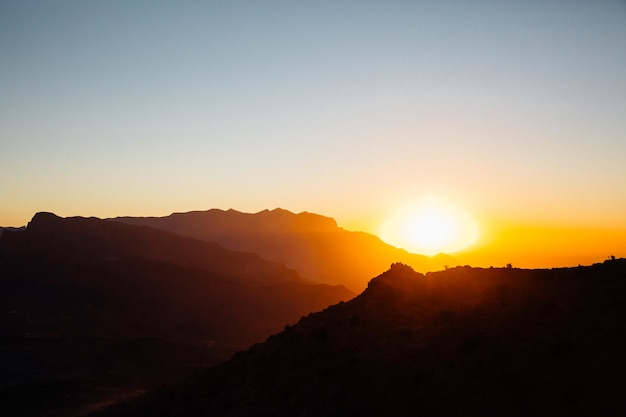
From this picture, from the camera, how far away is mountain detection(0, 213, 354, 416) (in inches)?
2682

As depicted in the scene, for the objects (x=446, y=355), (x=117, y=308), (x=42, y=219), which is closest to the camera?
(x=446, y=355)

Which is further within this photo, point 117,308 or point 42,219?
point 42,219

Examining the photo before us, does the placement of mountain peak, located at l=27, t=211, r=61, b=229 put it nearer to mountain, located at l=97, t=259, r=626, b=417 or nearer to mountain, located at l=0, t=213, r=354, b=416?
mountain, located at l=0, t=213, r=354, b=416

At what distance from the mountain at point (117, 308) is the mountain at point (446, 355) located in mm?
36083

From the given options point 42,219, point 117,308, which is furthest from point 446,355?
point 42,219

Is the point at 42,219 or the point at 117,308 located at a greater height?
the point at 42,219

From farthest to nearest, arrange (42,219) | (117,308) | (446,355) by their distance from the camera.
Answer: (42,219) < (117,308) < (446,355)

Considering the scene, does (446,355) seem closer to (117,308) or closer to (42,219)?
(117,308)

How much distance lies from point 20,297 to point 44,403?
56.0 metres

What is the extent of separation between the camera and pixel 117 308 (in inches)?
4094

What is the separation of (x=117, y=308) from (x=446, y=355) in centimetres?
9338

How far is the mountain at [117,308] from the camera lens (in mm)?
68125

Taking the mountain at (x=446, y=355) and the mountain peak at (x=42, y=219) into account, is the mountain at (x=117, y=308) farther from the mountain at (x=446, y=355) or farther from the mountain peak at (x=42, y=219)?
the mountain at (x=446, y=355)

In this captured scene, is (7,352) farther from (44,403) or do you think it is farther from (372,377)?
(372,377)
